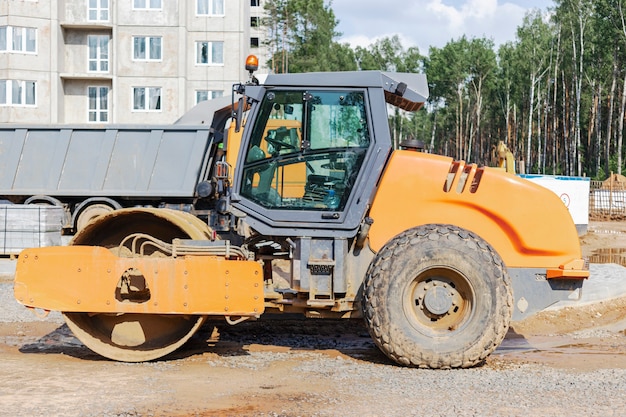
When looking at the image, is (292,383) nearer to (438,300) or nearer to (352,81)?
(438,300)

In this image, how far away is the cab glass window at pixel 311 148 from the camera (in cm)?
715

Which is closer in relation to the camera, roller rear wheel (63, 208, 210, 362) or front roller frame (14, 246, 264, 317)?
front roller frame (14, 246, 264, 317)

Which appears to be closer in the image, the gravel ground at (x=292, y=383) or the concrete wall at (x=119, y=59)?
the gravel ground at (x=292, y=383)

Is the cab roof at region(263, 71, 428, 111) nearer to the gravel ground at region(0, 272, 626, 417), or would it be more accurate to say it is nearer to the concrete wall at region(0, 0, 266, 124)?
the gravel ground at region(0, 272, 626, 417)

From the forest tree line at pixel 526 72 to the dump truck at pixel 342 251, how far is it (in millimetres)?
44324

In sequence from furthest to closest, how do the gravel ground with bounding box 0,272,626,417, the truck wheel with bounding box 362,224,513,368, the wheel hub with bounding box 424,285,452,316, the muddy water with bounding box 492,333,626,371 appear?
the muddy water with bounding box 492,333,626,371 → the wheel hub with bounding box 424,285,452,316 → the truck wheel with bounding box 362,224,513,368 → the gravel ground with bounding box 0,272,626,417

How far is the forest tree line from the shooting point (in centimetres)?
5612

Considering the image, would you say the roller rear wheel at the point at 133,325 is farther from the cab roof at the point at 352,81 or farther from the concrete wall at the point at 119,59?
the concrete wall at the point at 119,59

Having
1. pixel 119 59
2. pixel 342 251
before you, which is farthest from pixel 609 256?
pixel 119 59

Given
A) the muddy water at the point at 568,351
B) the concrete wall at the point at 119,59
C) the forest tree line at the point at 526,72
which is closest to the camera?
the muddy water at the point at 568,351

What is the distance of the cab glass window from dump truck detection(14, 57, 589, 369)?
1 cm

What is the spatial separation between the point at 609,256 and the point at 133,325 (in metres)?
15.7

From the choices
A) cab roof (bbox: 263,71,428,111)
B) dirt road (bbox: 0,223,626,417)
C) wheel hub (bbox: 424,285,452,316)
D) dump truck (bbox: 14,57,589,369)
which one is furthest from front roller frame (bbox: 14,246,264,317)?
cab roof (bbox: 263,71,428,111)

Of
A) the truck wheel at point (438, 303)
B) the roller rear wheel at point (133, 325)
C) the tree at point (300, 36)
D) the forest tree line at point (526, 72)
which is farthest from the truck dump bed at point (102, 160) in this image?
the tree at point (300, 36)
